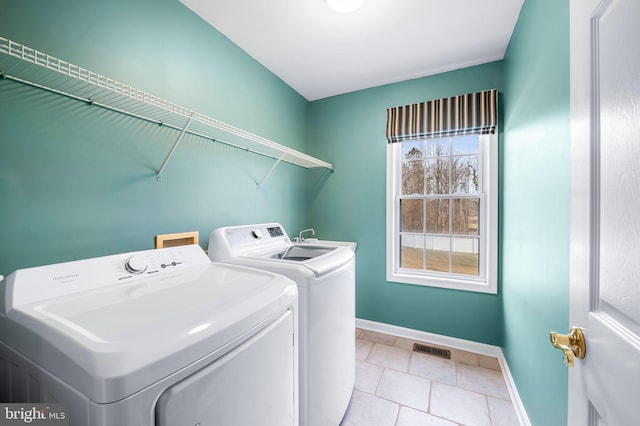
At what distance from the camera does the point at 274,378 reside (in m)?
0.87

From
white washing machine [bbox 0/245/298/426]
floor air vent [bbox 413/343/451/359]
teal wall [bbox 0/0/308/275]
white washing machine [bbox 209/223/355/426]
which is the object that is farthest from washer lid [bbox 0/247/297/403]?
floor air vent [bbox 413/343/451/359]

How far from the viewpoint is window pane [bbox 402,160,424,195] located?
8.57ft

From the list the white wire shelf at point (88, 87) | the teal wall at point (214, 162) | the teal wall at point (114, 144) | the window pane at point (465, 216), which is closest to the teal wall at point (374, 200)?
the teal wall at point (214, 162)

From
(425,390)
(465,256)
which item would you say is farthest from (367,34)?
(425,390)

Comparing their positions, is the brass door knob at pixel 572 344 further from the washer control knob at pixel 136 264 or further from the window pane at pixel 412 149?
the window pane at pixel 412 149

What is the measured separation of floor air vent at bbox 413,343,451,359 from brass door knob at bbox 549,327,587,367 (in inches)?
74.9

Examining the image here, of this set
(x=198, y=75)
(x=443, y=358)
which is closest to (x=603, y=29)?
(x=198, y=75)

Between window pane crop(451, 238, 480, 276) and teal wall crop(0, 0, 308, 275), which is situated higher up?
teal wall crop(0, 0, 308, 275)

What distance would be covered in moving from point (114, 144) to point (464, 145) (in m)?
2.78

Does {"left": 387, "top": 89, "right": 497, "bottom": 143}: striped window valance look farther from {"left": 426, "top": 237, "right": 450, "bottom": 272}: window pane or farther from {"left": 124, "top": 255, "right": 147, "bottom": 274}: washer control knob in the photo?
{"left": 124, "top": 255, "right": 147, "bottom": 274}: washer control knob

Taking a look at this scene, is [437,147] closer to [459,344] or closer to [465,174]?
[465,174]

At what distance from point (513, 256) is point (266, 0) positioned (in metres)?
2.51

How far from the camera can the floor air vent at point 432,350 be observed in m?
2.26

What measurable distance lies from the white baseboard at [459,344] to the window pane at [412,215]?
41.9 inches
